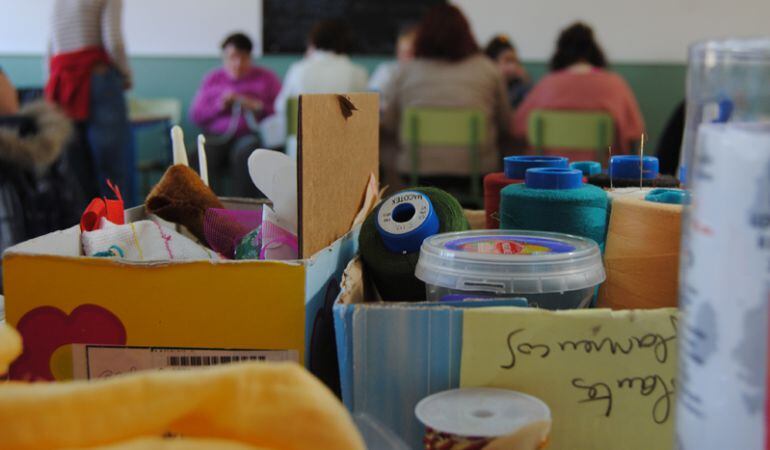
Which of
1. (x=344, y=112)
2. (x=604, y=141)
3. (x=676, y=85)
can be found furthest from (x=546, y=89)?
(x=344, y=112)

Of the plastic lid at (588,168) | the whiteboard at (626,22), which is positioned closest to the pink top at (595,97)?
the whiteboard at (626,22)

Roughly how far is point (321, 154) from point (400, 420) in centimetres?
27

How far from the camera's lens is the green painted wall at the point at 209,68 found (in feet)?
16.2

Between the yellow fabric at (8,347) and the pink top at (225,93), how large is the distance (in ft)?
14.8

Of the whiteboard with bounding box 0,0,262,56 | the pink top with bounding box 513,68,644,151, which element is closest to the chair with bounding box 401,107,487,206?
the pink top with bounding box 513,68,644,151

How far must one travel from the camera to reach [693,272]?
394mm

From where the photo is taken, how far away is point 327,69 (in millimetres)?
4141

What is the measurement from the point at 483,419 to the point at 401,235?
0.27 m

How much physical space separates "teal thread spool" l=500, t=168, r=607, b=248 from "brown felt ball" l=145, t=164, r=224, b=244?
1.18 feet

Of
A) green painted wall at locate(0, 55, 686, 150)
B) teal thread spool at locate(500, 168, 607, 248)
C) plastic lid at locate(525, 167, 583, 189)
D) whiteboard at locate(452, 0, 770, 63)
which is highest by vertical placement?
whiteboard at locate(452, 0, 770, 63)

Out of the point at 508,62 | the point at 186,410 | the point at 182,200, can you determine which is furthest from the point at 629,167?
the point at 508,62

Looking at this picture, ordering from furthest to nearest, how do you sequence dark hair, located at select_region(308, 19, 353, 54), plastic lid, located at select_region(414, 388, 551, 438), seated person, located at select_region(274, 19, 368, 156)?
dark hair, located at select_region(308, 19, 353, 54) → seated person, located at select_region(274, 19, 368, 156) → plastic lid, located at select_region(414, 388, 551, 438)

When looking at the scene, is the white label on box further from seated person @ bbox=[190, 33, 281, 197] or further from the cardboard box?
seated person @ bbox=[190, 33, 281, 197]

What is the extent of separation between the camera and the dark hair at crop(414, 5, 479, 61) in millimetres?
3475
